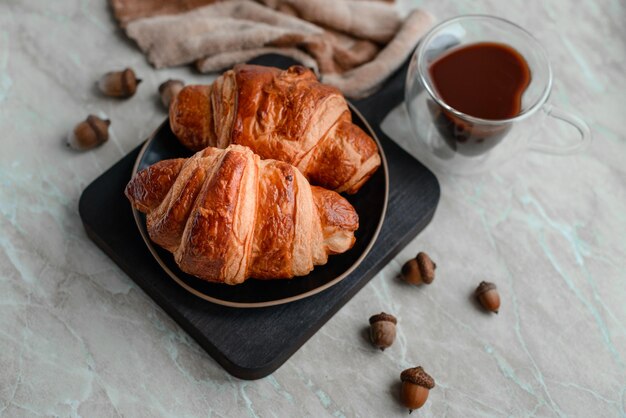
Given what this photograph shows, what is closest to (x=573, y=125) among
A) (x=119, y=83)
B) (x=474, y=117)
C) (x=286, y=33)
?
(x=474, y=117)

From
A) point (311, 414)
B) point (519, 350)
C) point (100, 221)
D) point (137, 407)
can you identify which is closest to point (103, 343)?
point (137, 407)

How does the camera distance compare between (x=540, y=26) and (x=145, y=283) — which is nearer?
(x=145, y=283)

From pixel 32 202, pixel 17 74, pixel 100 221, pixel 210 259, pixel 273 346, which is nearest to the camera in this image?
pixel 210 259

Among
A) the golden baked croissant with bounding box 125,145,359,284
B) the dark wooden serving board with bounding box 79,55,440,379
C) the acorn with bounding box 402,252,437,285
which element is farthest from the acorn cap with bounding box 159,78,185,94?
the acorn with bounding box 402,252,437,285

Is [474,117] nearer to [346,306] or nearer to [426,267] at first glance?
[426,267]

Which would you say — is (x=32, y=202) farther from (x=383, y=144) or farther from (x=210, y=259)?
(x=383, y=144)

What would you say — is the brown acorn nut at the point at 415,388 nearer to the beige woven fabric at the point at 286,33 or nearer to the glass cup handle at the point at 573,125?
the glass cup handle at the point at 573,125
